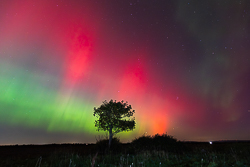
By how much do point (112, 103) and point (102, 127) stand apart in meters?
5.99

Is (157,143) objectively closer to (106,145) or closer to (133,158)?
(106,145)

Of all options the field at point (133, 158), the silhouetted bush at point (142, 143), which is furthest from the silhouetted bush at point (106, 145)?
the silhouetted bush at point (142, 143)

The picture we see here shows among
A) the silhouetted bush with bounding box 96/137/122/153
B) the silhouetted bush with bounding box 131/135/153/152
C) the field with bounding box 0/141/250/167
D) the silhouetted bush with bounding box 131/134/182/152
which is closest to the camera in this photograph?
the field with bounding box 0/141/250/167

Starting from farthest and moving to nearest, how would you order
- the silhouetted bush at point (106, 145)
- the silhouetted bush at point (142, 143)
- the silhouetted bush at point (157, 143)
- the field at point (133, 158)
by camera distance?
1. the silhouetted bush at point (106, 145)
2. the silhouetted bush at point (142, 143)
3. the silhouetted bush at point (157, 143)
4. the field at point (133, 158)

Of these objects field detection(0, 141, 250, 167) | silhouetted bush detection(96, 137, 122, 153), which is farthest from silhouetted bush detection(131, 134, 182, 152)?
silhouetted bush detection(96, 137, 122, 153)

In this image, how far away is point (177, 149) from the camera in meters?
27.9

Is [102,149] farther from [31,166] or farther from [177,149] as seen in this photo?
[31,166]

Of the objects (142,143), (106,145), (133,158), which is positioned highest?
(142,143)

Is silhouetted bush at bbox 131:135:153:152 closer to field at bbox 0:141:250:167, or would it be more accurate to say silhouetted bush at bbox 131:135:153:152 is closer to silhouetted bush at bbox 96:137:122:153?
field at bbox 0:141:250:167

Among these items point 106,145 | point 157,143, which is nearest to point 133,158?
point 157,143

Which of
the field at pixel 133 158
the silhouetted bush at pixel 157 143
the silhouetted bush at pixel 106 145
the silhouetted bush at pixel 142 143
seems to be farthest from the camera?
the silhouetted bush at pixel 106 145

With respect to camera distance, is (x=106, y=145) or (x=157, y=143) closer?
(x=157, y=143)

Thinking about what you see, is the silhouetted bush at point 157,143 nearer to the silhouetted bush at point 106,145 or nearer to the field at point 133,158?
the field at point 133,158

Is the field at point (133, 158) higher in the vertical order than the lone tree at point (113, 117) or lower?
lower
